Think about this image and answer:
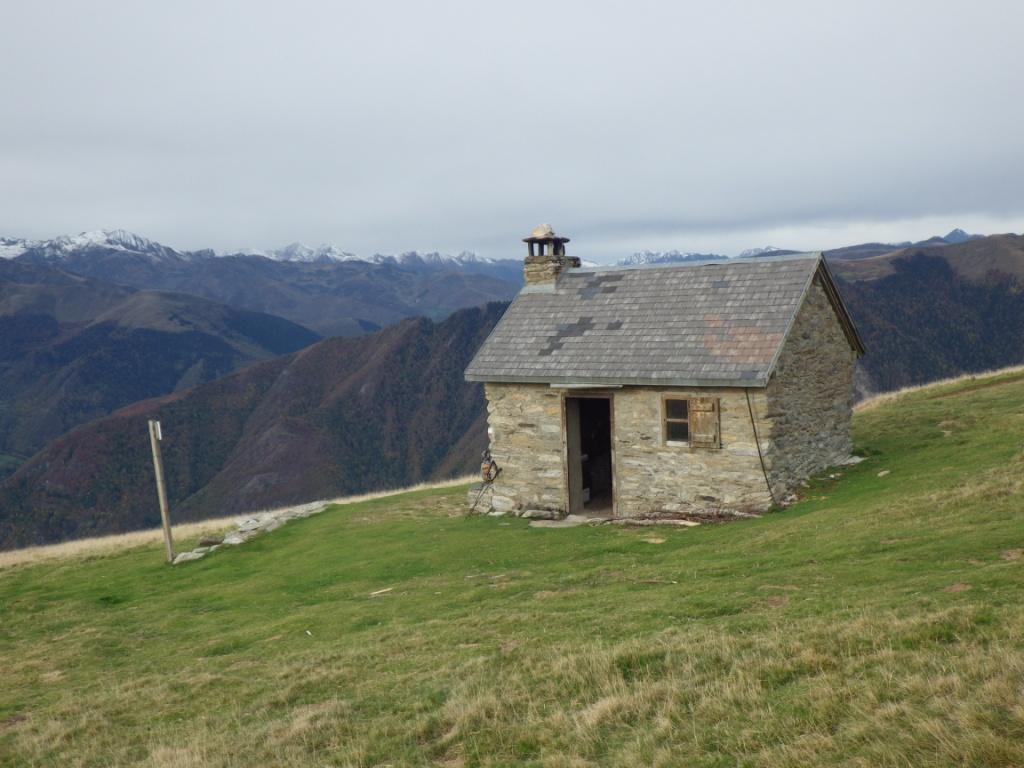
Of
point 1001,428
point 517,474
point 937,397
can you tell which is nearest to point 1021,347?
point 937,397

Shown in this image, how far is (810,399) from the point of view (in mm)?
22109

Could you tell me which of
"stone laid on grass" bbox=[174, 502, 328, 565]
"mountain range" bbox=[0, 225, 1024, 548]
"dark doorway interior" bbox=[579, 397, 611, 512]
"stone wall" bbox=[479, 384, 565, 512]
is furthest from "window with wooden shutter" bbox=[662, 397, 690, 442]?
"mountain range" bbox=[0, 225, 1024, 548]

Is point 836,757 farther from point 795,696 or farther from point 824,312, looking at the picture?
point 824,312

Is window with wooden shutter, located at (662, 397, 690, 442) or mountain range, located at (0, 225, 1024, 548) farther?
mountain range, located at (0, 225, 1024, 548)

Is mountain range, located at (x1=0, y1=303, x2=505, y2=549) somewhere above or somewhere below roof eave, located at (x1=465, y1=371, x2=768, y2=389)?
below

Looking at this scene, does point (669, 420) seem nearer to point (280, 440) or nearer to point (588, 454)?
point (588, 454)

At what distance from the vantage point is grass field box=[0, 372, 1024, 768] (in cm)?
687

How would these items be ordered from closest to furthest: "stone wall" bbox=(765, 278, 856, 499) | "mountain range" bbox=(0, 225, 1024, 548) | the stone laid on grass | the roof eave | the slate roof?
the roof eave → "stone wall" bbox=(765, 278, 856, 499) → the slate roof → the stone laid on grass → "mountain range" bbox=(0, 225, 1024, 548)

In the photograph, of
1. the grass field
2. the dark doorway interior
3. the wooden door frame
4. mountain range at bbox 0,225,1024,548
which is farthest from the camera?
mountain range at bbox 0,225,1024,548

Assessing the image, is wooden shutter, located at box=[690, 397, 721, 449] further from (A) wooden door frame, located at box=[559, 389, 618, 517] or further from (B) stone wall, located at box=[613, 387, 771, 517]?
(A) wooden door frame, located at box=[559, 389, 618, 517]

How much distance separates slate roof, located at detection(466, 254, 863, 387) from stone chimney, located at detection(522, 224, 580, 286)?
0.44 metres

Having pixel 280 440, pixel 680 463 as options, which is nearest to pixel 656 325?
pixel 680 463

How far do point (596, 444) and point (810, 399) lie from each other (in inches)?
307

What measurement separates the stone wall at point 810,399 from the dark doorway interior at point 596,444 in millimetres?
6792
